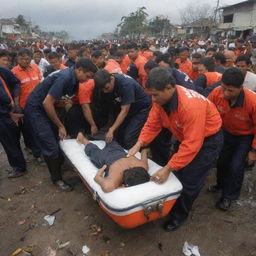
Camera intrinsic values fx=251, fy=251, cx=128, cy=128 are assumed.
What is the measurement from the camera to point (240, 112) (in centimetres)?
281

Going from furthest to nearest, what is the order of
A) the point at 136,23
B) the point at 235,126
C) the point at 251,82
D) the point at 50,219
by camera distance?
the point at 136,23 → the point at 251,82 → the point at 50,219 → the point at 235,126

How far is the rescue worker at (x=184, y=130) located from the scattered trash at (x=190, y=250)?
0.26 metres

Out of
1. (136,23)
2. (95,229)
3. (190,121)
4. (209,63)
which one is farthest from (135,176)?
(136,23)

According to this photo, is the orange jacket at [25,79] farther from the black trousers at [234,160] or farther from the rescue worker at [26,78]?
the black trousers at [234,160]

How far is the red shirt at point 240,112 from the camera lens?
2.72m

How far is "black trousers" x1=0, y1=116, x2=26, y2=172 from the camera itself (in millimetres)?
3725

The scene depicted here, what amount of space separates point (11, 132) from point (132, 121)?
186 centimetres

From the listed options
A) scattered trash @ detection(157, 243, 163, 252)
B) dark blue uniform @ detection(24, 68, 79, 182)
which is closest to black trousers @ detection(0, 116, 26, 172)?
dark blue uniform @ detection(24, 68, 79, 182)

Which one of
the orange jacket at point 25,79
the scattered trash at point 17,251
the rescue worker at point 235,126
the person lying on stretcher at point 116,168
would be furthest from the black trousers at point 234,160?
the orange jacket at point 25,79

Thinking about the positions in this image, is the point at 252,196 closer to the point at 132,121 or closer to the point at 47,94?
the point at 132,121

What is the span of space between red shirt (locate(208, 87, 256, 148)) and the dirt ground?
3.37 ft

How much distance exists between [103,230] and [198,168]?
1344 millimetres

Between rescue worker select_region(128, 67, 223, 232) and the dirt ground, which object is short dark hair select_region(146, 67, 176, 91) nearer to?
rescue worker select_region(128, 67, 223, 232)

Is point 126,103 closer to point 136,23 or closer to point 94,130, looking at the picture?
point 94,130
